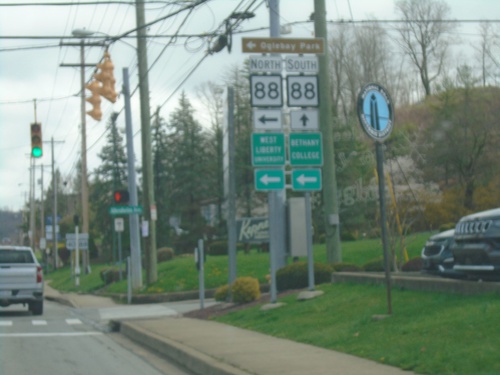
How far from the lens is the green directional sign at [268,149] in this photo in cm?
1655

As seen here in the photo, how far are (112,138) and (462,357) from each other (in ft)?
219

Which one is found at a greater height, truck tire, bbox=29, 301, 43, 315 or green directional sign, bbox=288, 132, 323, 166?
green directional sign, bbox=288, 132, 323, 166

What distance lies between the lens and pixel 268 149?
54.6ft

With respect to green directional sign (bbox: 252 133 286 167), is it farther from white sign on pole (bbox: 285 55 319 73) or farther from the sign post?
the sign post

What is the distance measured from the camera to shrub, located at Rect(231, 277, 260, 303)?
19.2m

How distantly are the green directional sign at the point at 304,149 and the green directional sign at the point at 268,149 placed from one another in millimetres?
201

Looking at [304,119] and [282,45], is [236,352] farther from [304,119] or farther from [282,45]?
[282,45]

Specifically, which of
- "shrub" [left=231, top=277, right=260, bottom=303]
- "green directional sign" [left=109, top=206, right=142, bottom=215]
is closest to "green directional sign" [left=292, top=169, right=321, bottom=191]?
"shrub" [left=231, top=277, right=260, bottom=303]

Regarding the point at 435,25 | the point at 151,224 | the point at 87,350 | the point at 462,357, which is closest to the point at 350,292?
the point at 87,350

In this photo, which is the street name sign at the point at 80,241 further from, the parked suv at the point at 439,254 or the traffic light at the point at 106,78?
the parked suv at the point at 439,254

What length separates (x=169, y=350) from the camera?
13.3 m

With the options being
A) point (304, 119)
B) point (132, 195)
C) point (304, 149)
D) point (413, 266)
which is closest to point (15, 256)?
point (132, 195)

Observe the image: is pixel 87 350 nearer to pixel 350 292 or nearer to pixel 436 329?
pixel 350 292

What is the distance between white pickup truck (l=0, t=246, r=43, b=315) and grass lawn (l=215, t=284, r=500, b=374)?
909 cm
